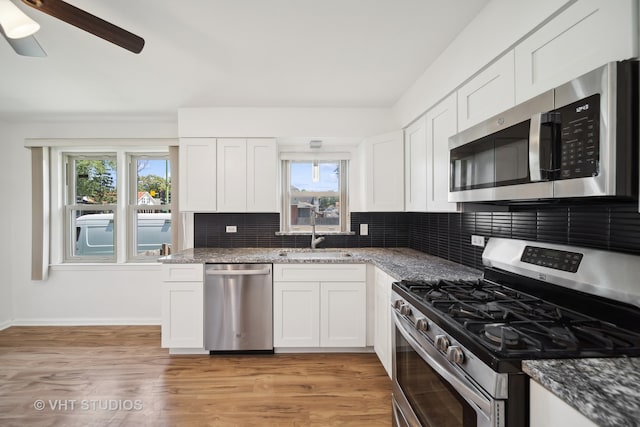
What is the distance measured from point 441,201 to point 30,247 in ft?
15.4

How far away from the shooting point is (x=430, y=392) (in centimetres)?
126

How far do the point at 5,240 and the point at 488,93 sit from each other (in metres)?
5.17

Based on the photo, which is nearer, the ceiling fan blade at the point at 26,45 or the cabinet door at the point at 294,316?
the ceiling fan blade at the point at 26,45

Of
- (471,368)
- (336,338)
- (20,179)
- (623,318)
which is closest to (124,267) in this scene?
(20,179)

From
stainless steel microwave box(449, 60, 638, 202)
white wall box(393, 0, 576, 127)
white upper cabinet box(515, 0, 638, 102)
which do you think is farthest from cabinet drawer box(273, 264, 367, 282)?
white upper cabinet box(515, 0, 638, 102)

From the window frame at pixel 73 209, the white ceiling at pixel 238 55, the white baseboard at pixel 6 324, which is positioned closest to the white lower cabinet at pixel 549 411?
the white ceiling at pixel 238 55

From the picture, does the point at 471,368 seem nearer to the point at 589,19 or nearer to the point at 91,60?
the point at 589,19

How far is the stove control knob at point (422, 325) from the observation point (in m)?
1.28

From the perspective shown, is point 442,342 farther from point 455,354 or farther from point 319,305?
point 319,305

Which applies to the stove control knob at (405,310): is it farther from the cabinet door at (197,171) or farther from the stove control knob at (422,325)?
the cabinet door at (197,171)

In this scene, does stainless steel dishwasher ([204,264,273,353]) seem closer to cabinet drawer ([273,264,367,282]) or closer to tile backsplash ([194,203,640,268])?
cabinet drawer ([273,264,367,282])

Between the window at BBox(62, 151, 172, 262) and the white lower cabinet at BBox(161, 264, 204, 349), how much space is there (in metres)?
1.26

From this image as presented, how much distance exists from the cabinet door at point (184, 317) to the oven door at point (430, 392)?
1869 millimetres

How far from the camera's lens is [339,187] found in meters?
3.69
